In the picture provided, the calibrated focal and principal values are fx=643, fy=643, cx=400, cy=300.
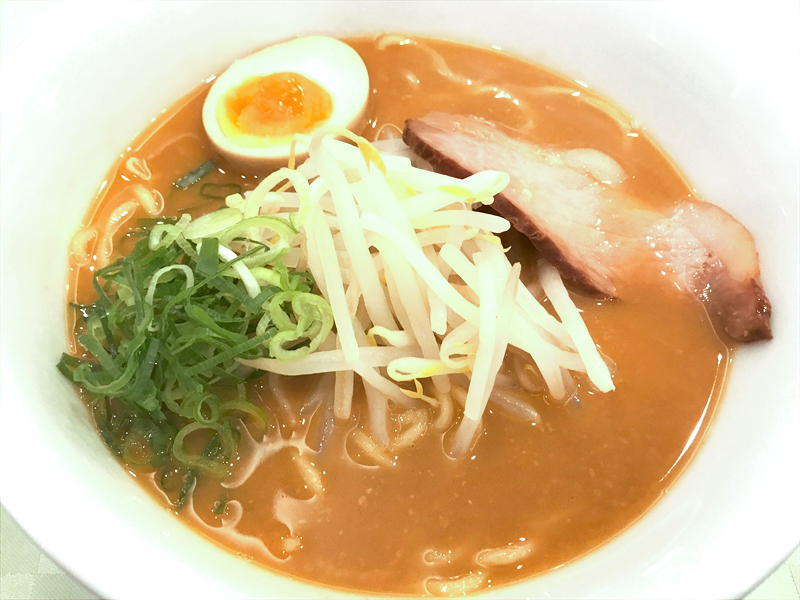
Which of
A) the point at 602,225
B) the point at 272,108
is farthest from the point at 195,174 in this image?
the point at 602,225

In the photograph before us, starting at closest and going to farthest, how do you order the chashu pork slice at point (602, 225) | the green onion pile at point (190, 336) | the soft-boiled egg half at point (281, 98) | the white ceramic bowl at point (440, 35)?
the white ceramic bowl at point (440, 35) < the green onion pile at point (190, 336) < the chashu pork slice at point (602, 225) < the soft-boiled egg half at point (281, 98)

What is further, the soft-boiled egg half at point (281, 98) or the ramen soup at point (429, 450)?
the soft-boiled egg half at point (281, 98)

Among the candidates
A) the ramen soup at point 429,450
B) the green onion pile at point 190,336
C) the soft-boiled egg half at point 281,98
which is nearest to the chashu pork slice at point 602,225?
the ramen soup at point 429,450

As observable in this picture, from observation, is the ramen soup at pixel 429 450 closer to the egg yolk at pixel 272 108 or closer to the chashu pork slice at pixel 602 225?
the chashu pork slice at pixel 602 225

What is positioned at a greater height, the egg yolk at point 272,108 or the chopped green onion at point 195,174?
the egg yolk at point 272,108

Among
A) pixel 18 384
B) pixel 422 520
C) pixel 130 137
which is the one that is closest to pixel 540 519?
pixel 422 520

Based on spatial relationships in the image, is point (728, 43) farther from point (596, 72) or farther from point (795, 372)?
point (795, 372)
